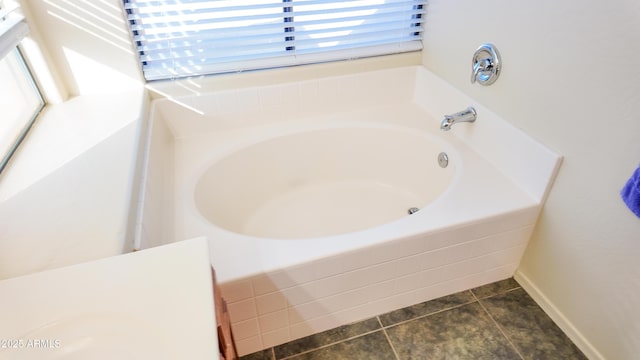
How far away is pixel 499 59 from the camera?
143 centimetres

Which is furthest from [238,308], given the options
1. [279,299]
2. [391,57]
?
[391,57]

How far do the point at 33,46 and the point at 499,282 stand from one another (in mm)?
2063

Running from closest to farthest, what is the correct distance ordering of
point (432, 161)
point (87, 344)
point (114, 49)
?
point (87, 344)
point (114, 49)
point (432, 161)

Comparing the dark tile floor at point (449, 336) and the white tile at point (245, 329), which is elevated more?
the white tile at point (245, 329)

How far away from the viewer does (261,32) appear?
1716 millimetres

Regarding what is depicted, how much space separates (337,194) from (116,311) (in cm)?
144

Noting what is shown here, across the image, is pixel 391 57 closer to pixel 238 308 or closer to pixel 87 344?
pixel 238 308

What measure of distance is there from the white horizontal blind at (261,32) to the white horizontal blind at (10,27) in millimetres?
364

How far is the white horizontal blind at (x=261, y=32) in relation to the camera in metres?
1.58

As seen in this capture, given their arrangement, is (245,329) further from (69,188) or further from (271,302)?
(69,188)

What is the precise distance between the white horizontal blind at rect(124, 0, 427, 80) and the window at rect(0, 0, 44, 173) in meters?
0.40

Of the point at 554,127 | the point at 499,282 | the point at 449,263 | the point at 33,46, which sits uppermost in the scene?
the point at 33,46

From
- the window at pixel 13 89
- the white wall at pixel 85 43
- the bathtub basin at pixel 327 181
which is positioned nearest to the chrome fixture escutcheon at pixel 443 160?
the bathtub basin at pixel 327 181

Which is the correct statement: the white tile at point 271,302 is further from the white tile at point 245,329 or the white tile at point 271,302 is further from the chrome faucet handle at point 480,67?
the chrome faucet handle at point 480,67
